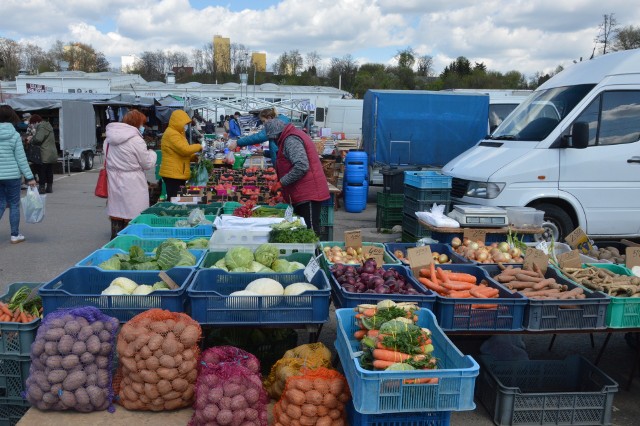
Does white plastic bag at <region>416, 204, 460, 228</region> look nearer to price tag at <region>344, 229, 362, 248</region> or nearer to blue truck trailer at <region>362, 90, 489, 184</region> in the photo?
price tag at <region>344, 229, 362, 248</region>

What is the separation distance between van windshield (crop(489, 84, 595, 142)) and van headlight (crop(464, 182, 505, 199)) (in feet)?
2.94

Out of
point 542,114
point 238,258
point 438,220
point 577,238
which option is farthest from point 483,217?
point 238,258

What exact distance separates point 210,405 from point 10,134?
22.0 ft

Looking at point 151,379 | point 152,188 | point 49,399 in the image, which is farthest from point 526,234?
point 152,188

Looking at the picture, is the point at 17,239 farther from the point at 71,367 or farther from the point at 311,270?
the point at 311,270

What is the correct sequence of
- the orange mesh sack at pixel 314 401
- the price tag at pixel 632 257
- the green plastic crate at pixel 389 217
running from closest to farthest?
1. the orange mesh sack at pixel 314 401
2. the price tag at pixel 632 257
3. the green plastic crate at pixel 389 217

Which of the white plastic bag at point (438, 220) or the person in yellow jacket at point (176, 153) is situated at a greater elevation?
the person in yellow jacket at point (176, 153)

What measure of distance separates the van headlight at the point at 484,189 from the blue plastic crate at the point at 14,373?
5.91 m

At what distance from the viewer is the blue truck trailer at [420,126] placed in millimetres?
12508

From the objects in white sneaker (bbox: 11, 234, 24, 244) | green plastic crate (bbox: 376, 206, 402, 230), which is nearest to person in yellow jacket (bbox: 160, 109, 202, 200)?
white sneaker (bbox: 11, 234, 24, 244)

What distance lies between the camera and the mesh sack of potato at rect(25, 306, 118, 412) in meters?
2.90

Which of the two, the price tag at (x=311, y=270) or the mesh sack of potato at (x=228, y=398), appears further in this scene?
the price tag at (x=311, y=270)

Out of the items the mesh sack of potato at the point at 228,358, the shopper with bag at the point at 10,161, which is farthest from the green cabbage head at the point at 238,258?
the shopper with bag at the point at 10,161

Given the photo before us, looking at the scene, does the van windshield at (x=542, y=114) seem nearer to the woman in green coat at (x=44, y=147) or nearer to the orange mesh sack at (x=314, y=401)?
the orange mesh sack at (x=314, y=401)
